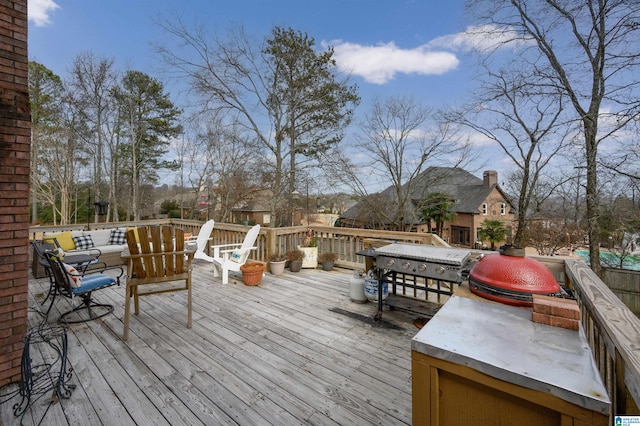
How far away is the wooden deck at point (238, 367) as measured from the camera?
1757 millimetres

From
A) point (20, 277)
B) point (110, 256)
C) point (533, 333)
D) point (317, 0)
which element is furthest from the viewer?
point (317, 0)

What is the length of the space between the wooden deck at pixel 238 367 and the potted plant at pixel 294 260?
148 centimetres

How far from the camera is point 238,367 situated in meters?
2.25

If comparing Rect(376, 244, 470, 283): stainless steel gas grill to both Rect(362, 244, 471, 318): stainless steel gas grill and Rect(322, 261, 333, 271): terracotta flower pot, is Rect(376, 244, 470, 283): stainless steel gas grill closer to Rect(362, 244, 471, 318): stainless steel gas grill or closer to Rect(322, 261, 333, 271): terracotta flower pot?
Rect(362, 244, 471, 318): stainless steel gas grill

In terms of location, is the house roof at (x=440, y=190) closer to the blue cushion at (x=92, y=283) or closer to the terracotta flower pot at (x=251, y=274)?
the terracotta flower pot at (x=251, y=274)

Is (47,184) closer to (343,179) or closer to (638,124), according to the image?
(343,179)

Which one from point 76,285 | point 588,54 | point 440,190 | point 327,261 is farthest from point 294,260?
point 440,190

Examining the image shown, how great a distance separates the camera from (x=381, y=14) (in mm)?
7754

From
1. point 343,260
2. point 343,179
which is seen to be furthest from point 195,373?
point 343,179

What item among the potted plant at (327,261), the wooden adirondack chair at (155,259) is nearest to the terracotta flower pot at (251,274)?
the wooden adirondack chair at (155,259)

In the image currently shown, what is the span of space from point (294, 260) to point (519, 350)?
4501 millimetres

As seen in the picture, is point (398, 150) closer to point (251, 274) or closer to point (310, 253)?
point (310, 253)

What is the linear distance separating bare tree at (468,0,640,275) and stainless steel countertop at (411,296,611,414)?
8.92m

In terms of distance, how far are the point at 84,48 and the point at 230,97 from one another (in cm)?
654
